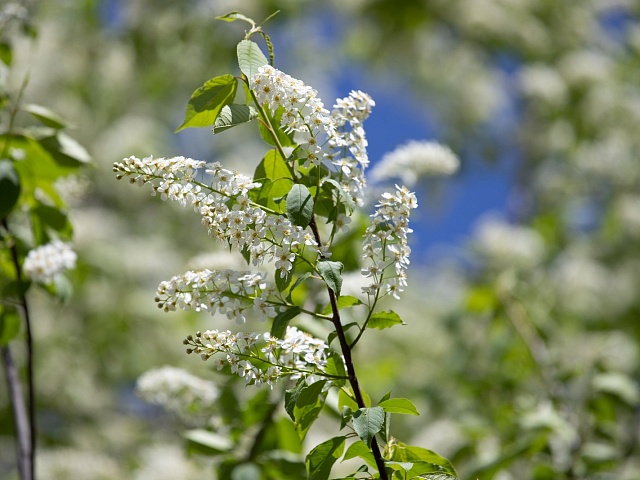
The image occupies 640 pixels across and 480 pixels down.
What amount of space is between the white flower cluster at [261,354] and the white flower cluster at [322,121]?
20 centimetres

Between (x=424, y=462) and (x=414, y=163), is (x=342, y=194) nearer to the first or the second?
(x=424, y=462)

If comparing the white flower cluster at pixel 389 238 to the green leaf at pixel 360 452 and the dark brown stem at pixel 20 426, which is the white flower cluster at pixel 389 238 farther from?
the dark brown stem at pixel 20 426

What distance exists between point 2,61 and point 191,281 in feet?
3.41

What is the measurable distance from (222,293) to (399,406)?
0.82ft

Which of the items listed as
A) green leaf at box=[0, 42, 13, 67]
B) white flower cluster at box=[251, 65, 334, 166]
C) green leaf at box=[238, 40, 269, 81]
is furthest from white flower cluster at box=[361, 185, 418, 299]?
green leaf at box=[0, 42, 13, 67]

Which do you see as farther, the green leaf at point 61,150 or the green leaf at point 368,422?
the green leaf at point 61,150

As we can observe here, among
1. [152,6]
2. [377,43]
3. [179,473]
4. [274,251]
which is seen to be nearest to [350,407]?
[274,251]

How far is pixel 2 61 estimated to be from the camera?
5.64ft

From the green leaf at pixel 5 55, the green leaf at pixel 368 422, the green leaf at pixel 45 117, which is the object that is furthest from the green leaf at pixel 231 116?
the green leaf at pixel 5 55

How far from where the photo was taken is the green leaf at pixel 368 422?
853mm

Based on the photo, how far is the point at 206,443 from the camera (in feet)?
4.86

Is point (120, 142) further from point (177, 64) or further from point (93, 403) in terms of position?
point (93, 403)

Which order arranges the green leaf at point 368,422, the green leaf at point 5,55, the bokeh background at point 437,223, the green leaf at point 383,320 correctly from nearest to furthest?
the green leaf at point 368,422 < the green leaf at point 383,320 < the green leaf at point 5,55 < the bokeh background at point 437,223

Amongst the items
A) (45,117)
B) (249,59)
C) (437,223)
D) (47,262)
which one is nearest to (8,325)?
(47,262)
